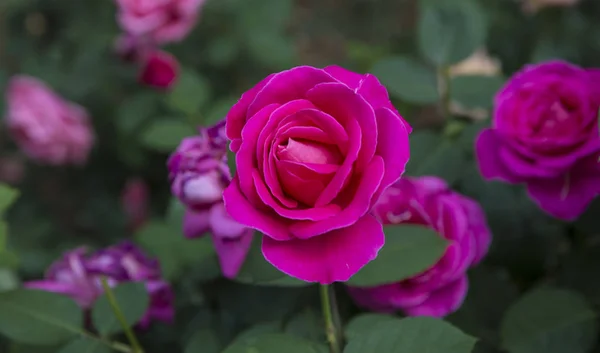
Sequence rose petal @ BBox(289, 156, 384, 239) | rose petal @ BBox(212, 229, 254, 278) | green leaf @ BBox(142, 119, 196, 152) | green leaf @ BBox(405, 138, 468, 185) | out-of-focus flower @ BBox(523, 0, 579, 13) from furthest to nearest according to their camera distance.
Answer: out-of-focus flower @ BBox(523, 0, 579, 13) → green leaf @ BBox(142, 119, 196, 152) → green leaf @ BBox(405, 138, 468, 185) → rose petal @ BBox(212, 229, 254, 278) → rose petal @ BBox(289, 156, 384, 239)

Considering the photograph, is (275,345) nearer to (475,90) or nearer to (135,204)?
(475,90)

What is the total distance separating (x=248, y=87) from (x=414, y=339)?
3.48 ft

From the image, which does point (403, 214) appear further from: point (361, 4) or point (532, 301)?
point (361, 4)

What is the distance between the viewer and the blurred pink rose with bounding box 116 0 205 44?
1144 mm

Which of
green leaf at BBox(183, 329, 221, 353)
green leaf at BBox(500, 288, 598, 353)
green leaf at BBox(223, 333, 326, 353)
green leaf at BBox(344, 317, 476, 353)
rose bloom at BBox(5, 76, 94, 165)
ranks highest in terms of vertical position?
green leaf at BBox(344, 317, 476, 353)

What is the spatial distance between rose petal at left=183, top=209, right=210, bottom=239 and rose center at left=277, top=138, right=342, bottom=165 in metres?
0.15

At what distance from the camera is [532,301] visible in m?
0.58

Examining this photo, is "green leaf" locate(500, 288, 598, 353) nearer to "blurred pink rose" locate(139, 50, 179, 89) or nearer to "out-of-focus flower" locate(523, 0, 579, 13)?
"out-of-focus flower" locate(523, 0, 579, 13)

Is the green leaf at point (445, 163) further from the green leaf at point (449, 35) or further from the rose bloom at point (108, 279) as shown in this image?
the rose bloom at point (108, 279)

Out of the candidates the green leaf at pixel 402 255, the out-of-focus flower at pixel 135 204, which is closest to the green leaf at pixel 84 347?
the green leaf at pixel 402 255

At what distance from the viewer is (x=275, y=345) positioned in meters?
0.44

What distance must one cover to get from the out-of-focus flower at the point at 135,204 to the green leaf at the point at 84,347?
2.59 feet

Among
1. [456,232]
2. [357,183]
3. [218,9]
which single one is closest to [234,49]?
[218,9]

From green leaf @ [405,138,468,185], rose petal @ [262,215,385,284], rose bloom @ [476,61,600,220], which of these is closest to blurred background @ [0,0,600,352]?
green leaf @ [405,138,468,185]
